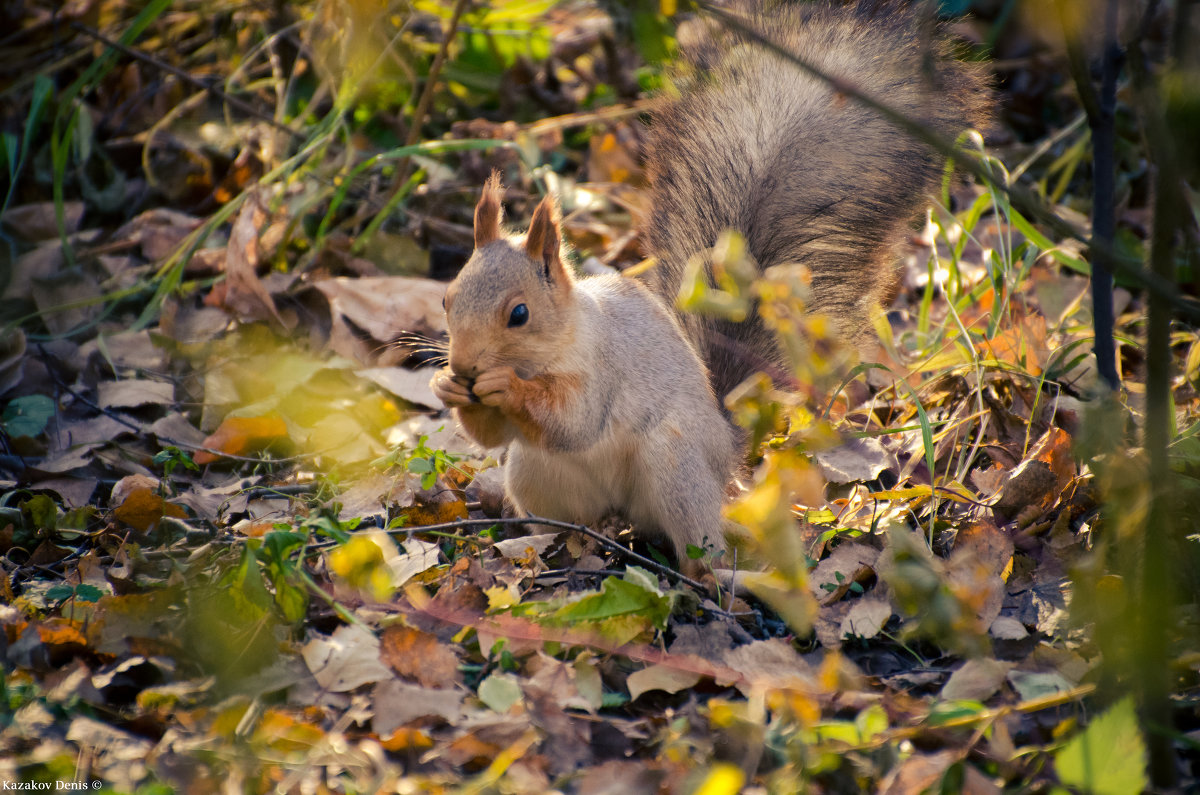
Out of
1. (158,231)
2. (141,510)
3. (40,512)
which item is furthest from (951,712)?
(158,231)

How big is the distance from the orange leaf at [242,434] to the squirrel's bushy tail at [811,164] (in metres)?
1.09

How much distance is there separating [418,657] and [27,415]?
5.09 feet

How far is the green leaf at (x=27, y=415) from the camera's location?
7.71 feet

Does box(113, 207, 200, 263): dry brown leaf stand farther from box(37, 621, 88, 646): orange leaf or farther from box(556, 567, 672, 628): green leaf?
box(556, 567, 672, 628): green leaf

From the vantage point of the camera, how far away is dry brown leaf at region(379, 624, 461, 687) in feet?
4.88

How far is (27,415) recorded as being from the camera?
Answer: 2.40 m

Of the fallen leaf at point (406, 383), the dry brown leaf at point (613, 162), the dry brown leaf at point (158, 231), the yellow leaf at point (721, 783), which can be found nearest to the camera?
the yellow leaf at point (721, 783)

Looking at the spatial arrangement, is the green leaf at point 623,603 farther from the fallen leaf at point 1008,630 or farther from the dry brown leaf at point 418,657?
the fallen leaf at point 1008,630

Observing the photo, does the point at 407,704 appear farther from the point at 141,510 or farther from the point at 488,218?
the point at 488,218

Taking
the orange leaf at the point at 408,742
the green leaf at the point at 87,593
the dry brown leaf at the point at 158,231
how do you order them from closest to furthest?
1. the orange leaf at the point at 408,742
2. the green leaf at the point at 87,593
3. the dry brown leaf at the point at 158,231

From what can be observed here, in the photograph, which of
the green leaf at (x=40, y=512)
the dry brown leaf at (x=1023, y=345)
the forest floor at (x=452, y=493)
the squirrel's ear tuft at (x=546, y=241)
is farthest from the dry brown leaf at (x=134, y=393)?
the dry brown leaf at (x=1023, y=345)

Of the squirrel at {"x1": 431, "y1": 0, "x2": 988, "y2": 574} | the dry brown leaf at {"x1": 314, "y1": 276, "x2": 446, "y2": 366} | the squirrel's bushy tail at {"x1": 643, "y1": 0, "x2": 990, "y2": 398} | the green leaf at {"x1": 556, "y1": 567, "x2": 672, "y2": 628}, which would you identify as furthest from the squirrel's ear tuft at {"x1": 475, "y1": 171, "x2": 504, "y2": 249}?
the green leaf at {"x1": 556, "y1": 567, "x2": 672, "y2": 628}

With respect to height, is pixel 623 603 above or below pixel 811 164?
below

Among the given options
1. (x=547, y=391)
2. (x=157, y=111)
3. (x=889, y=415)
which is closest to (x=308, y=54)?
(x=157, y=111)
